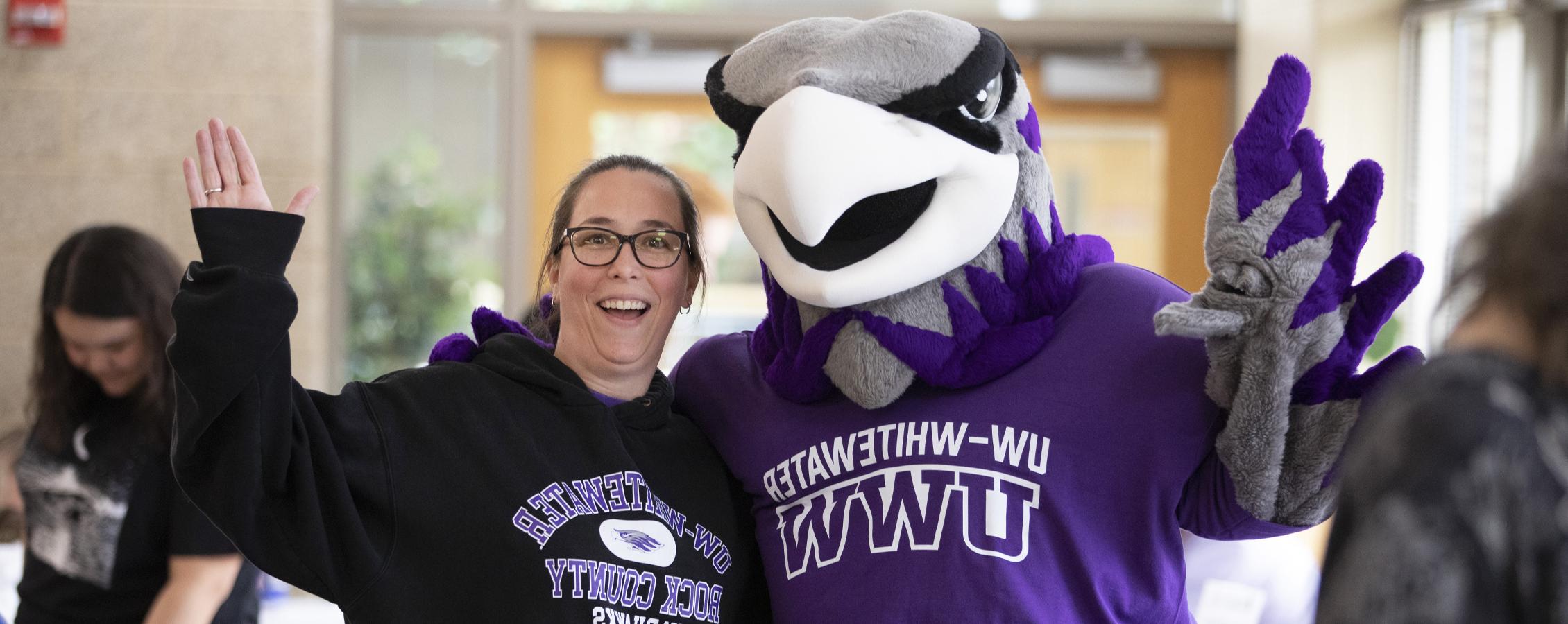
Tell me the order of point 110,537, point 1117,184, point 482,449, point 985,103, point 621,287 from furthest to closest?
point 1117,184
point 110,537
point 621,287
point 482,449
point 985,103

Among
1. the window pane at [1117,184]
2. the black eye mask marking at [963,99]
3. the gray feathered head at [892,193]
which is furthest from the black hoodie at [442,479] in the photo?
the window pane at [1117,184]

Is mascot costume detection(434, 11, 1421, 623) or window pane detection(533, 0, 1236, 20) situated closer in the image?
mascot costume detection(434, 11, 1421, 623)

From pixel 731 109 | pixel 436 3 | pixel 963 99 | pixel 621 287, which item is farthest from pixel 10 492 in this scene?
pixel 436 3

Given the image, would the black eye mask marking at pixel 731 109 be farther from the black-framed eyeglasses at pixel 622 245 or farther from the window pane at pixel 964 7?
the window pane at pixel 964 7

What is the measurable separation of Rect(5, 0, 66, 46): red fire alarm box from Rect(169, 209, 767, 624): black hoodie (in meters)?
2.86

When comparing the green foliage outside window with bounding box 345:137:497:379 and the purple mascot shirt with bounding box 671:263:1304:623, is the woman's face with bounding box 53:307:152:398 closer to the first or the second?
the purple mascot shirt with bounding box 671:263:1304:623

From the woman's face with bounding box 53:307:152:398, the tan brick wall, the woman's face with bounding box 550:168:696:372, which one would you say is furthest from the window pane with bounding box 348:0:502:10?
the woman's face with bounding box 550:168:696:372

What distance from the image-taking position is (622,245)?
5.94ft

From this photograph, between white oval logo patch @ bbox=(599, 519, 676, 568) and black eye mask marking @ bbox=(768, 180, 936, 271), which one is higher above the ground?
black eye mask marking @ bbox=(768, 180, 936, 271)

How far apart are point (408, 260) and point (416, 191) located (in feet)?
0.75

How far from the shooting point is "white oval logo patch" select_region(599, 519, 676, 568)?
161 cm

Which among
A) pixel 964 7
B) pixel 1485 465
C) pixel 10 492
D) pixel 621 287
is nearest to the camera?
pixel 1485 465

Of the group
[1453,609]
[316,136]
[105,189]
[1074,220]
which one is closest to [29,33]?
[105,189]

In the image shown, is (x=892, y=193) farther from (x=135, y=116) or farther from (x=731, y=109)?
(x=135, y=116)
